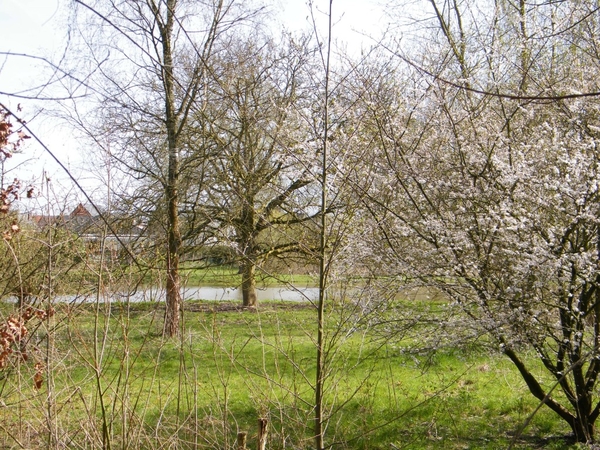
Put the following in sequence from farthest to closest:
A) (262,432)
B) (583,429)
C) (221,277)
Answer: (221,277), (583,429), (262,432)

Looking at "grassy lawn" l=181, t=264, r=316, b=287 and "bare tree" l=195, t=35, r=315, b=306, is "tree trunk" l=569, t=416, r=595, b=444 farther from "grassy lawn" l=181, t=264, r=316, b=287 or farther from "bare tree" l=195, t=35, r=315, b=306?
"bare tree" l=195, t=35, r=315, b=306

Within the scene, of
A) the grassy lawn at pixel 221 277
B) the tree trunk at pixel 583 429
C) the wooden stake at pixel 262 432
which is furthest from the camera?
the tree trunk at pixel 583 429

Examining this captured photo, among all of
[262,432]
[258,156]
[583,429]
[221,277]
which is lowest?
[583,429]

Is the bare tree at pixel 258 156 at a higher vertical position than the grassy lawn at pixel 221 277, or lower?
higher

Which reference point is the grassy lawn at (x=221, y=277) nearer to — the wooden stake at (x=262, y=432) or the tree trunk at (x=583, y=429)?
the wooden stake at (x=262, y=432)

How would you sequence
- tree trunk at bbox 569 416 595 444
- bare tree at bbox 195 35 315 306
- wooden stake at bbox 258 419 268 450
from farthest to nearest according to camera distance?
1. bare tree at bbox 195 35 315 306
2. tree trunk at bbox 569 416 595 444
3. wooden stake at bbox 258 419 268 450

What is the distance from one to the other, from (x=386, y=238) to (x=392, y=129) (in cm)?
119

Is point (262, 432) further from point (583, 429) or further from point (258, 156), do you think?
point (258, 156)

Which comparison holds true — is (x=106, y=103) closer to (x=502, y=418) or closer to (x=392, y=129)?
(x=392, y=129)

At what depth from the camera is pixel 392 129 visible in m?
6.33

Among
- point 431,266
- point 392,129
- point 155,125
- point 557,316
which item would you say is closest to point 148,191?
point 155,125

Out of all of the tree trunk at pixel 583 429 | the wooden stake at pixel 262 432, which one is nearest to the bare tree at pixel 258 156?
the tree trunk at pixel 583 429

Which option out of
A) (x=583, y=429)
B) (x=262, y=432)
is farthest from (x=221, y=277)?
(x=262, y=432)

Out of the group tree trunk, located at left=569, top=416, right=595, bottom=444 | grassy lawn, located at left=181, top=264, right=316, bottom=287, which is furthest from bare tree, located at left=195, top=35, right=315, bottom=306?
tree trunk, located at left=569, top=416, right=595, bottom=444
